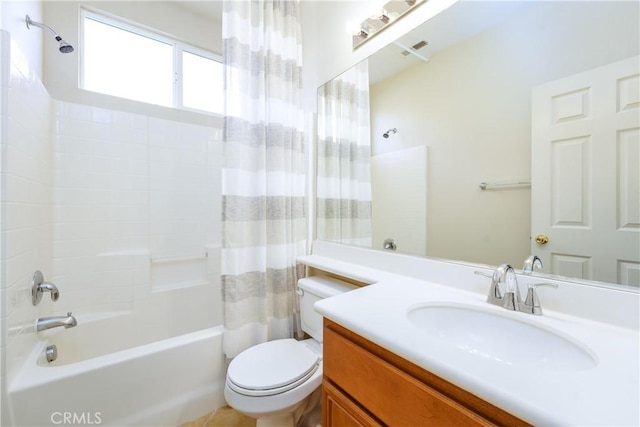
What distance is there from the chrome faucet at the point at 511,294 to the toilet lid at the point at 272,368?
0.79 metres

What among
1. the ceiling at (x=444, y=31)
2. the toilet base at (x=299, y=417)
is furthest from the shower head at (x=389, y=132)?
the toilet base at (x=299, y=417)

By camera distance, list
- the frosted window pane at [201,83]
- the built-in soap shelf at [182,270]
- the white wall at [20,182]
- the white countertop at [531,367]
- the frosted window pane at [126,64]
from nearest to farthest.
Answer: the white countertop at [531,367] < the white wall at [20,182] < the frosted window pane at [126,64] < the built-in soap shelf at [182,270] < the frosted window pane at [201,83]

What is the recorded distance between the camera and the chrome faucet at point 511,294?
2.45ft

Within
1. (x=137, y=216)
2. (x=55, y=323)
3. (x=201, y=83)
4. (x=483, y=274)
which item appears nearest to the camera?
(x=483, y=274)

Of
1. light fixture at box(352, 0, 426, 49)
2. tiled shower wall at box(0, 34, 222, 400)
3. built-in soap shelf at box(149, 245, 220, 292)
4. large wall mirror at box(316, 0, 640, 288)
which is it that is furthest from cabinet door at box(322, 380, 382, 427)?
built-in soap shelf at box(149, 245, 220, 292)

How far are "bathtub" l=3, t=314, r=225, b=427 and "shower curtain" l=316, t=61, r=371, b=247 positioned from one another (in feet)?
3.05

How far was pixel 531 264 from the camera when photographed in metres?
0.80

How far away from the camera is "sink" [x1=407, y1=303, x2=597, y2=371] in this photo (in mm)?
616

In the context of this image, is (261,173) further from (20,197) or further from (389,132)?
(20,197)

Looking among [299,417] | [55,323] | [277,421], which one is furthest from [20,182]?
[299,417]

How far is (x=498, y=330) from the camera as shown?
0.75 meters

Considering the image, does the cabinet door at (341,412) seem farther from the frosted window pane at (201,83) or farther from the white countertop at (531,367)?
Answer: the frosted window pane at (201,83)

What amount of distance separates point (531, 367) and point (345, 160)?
1.24m

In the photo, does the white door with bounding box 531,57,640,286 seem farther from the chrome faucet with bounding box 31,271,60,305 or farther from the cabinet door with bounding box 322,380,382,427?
the chrome faucet with bounding box 31,271,60,305
